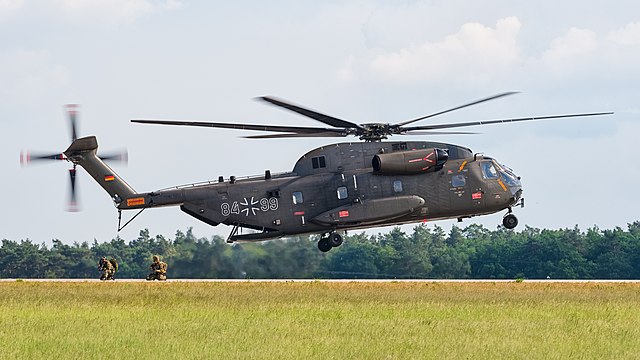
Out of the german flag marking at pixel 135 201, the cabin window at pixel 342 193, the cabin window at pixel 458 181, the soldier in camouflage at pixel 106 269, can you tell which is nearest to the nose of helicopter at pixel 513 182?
the cabin window at pixel 458 181

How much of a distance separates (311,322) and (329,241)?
16.3m

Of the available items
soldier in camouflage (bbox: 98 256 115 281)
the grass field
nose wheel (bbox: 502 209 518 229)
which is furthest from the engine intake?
soldier in camouflage (bbox: 98 256 115 281)

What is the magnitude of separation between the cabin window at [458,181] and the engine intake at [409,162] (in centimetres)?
81

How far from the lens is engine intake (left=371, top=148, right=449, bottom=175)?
45938 mm

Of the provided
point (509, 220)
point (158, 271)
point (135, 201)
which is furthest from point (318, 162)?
point (158, 271)

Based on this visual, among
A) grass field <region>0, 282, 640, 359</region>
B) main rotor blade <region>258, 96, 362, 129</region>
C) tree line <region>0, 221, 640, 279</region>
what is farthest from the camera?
tree line <region>0, 221, 640, 279</region>

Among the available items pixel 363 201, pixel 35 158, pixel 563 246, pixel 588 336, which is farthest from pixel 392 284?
pixel 563 246

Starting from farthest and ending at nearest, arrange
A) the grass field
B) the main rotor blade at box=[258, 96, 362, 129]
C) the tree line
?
the tree line
the main rotor blade at box=[258, 96, 362, 129]
the grass field

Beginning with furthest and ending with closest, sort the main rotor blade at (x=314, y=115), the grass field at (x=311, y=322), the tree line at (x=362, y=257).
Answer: the tree line at (x=362, y=257), the main rotor blade at (x=314, y=115), the grass field at (x=311, y=322)

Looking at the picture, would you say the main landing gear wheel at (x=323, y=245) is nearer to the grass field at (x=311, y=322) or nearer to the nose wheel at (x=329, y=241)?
the nose wheel at (x=329, y=241)

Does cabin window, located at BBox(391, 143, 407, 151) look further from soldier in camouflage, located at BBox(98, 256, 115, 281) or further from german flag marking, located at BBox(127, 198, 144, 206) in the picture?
soldier in camouflage, located at BBox(98, 256, 115, 281)

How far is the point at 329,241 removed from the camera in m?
47.5

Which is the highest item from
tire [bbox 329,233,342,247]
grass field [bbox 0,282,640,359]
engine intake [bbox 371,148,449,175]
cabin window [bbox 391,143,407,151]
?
cabin window [bbox 391,143,407,151]

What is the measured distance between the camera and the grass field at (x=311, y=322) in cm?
2533
